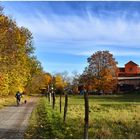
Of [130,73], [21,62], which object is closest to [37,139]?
[21,62]

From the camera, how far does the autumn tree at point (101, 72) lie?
11675cm

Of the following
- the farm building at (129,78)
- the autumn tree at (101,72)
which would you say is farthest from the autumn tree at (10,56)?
the farm building at (129,78)

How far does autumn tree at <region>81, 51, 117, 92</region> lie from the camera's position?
116750 millimetres

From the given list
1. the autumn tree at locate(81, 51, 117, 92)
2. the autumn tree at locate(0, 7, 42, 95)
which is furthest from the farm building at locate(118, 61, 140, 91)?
the autumn tree at locate(0, 7, 42, 95)

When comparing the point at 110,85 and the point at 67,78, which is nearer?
the point at 110,85

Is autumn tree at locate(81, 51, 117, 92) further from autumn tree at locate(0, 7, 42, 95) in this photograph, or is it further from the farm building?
autumn tree at locate(0, 7, 42, 95)

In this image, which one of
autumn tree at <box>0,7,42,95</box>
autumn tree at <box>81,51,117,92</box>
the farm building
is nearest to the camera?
autumn tree at <box>0,7,42,95</box>

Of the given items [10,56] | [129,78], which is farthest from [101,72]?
[10,56]

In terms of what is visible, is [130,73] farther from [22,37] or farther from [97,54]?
[22,37]

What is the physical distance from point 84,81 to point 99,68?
17.1ft

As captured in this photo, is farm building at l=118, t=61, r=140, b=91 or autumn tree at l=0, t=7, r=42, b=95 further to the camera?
farm building at l=118, t=61, r=140, b=91

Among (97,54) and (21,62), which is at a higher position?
(97,54)

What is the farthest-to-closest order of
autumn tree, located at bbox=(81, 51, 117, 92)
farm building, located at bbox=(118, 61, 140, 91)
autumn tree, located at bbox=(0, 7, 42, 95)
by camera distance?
farm building, located at bbox=(118, 61, 140, 91) < autumn tree, located at bbox=(81, 51, 117, 92) < autumn tree, located at bbox=(0, 7, 42, 95)

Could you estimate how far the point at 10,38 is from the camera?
192ft
